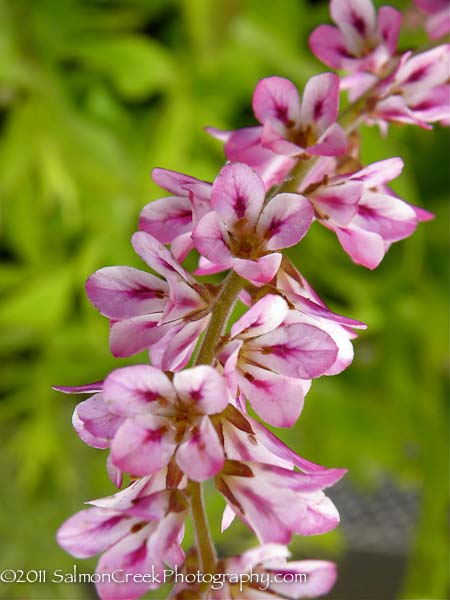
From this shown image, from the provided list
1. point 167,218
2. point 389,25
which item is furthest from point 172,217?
point 389,25

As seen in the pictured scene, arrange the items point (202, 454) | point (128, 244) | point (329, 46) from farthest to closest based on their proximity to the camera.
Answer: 1. point (128, 244)
2. point (329, 46)
3. point (202, 454)

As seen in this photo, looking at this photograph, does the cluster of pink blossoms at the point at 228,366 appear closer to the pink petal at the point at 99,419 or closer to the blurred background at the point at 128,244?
the pink petal at the point at 99,419

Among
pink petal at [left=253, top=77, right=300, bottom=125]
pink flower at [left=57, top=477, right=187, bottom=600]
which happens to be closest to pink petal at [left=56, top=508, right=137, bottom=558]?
pink flower at [left=57, top=477, right=187, bottom=600]

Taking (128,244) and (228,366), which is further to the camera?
(128,244)

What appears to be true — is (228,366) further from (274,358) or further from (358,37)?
(358,37)

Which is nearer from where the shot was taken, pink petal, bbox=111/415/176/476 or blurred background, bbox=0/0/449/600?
pink petal, bbox=111/415/176/476

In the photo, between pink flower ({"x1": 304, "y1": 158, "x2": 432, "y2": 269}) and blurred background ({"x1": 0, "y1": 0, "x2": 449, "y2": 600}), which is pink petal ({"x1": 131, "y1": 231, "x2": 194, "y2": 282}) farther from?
blurred background ({"x1": 0, "y1": 0, "x2": 449, "y2": 600})

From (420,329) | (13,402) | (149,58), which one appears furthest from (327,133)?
(13,402)

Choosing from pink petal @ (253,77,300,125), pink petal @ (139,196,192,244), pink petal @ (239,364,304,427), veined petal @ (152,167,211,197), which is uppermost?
pink petal @ (253,77,300,125)
